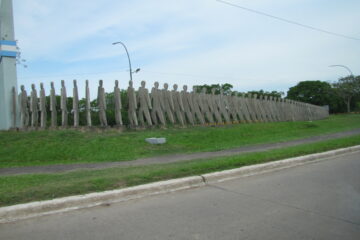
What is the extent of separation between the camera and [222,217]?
395 cm

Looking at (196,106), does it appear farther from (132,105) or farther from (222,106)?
(132,105)

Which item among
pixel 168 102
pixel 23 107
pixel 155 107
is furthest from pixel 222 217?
pixel 23 107

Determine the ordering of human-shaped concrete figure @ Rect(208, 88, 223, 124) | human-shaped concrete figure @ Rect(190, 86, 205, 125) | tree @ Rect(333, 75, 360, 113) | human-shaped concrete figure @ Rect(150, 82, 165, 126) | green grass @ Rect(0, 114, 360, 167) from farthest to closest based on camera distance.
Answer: tree @ Rect(333, 75, 360, 113)
human-shaped concrete figure @ Rect(208, 88, 223, 124)
human-shaped concrete figure @ Rect(190, 86, 205, 125)
human-shaped concrete figure @ Rect(150, 82, 165, 126)
green grass @ Rect(0, 114, 360, 167)

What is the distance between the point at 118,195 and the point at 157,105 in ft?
25.2

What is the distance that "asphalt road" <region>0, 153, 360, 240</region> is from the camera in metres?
3.43

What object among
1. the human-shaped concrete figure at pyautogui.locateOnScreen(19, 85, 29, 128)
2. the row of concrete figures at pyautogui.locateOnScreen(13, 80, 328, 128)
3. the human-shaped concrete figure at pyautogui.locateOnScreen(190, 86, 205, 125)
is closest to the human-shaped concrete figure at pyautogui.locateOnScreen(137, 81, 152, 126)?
the row of concrete figures at pyautogui.locateOnScreen(13, 80, 328, 128)

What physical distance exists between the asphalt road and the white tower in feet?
29.6

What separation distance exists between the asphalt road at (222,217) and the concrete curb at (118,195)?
19 centimetres

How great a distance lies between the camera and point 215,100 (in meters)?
15.4

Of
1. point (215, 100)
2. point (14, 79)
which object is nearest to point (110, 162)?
point (14, 79)

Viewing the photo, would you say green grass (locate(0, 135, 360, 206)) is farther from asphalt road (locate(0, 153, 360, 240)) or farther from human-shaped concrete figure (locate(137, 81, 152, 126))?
human-shaped concrete figure (locate(137, 81, 152, 126))

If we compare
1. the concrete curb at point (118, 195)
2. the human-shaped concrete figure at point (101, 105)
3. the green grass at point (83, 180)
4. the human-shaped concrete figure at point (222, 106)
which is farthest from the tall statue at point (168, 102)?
the concrete curb at point (118, 195)

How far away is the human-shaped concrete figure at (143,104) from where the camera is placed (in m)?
11.7

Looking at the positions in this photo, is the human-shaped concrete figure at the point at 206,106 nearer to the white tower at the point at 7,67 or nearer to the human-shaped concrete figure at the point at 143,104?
the human-shaped concrete figure at the point at 143,104
